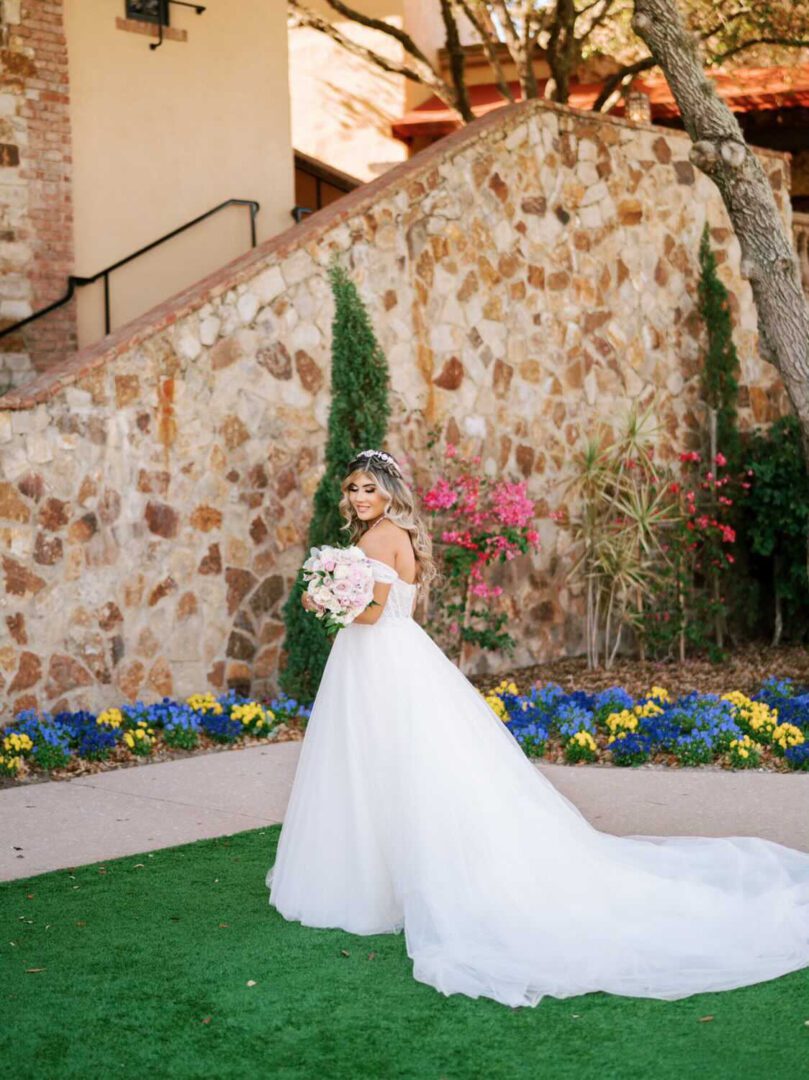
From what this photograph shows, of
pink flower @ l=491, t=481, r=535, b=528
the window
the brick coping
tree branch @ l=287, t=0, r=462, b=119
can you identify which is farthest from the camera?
tree branch @ l=287, t=0, r=462, b=119

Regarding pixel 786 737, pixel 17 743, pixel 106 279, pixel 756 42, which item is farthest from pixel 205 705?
pixel 756 42

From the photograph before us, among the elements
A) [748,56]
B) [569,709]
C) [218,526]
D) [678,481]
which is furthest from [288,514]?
[748,56]

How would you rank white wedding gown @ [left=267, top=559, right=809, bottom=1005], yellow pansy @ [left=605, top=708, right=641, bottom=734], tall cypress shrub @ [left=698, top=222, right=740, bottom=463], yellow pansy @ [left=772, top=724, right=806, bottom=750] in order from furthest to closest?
tall cypress shrub @ [left=698, top=222, right=740, bottom=463]
yellow pansy @ [left=605, top=708, right=641, bottom=734]
yellow pansy @ [left=772, top=724, right=806, bottom=750]
white wedding gown @ [left=267, top=559, right=809, bottom=1005]

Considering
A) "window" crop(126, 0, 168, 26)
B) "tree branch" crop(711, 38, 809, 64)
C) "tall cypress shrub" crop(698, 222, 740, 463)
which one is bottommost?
"tall cypress shrub" crop(698, 222, 740, 463)

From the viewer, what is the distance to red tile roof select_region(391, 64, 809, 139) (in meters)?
16.7

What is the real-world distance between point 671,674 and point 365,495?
241 inches

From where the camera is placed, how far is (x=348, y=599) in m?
5.04

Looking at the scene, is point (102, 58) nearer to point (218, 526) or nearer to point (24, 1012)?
point (218, 526)

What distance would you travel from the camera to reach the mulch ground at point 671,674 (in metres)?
10.3

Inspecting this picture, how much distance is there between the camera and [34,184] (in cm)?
1116

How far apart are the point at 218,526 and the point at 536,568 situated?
9.73 ft

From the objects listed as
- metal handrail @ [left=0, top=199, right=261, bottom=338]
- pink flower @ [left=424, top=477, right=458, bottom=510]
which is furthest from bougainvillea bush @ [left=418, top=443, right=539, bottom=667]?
metal handrail @ [left=0, top=199, right=261, bottom=338]

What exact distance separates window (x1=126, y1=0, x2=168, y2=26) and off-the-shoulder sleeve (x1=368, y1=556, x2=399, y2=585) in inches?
335

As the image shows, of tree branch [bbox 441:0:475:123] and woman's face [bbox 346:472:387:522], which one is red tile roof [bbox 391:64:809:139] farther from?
woman's face [bbox 346:472:387:522]
